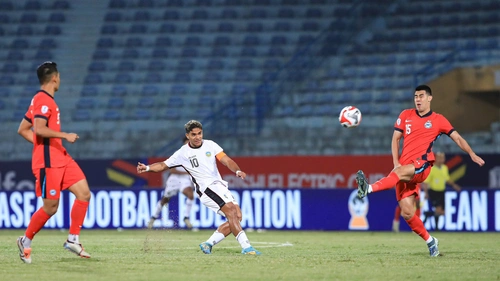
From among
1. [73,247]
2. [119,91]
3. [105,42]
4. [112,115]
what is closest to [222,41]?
[119,91]

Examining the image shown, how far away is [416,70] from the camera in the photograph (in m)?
25.9

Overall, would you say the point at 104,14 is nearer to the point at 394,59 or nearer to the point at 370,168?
the point at 394,59

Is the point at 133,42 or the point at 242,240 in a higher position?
the point at 133,42

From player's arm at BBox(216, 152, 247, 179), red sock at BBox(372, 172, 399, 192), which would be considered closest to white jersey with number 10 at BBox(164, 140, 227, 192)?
player's arm at BBox(216, 152, 247, 179)

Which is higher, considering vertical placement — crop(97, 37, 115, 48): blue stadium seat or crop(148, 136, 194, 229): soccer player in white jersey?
crop(97, 37, 115, 48): blue stadium seat

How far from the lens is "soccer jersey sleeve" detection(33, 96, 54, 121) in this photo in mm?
10375

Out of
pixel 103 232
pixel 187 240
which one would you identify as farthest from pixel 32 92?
pixel 187 240

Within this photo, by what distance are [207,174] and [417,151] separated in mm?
2964

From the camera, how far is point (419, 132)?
1195 cm

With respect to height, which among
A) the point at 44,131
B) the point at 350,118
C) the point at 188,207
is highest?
the point at 350,118

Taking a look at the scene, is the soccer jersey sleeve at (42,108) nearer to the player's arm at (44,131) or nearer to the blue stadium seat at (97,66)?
the player's arm at (44,131)

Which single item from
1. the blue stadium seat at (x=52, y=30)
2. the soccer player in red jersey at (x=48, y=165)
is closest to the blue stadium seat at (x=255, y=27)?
the blue stadium seat at (x=52, y=30)

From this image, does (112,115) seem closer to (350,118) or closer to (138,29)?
(138,29)

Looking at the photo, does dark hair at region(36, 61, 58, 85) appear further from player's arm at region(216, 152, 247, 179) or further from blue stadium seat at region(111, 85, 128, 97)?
blue stadium seat at region(111, 85, 128, 97)
